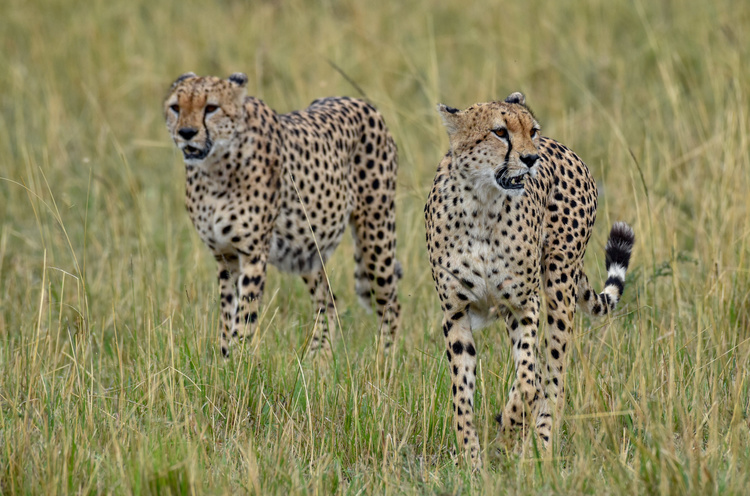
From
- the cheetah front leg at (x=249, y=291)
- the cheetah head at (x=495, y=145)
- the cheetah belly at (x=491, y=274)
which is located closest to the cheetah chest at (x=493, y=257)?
the cheetah belly at (x=491, y=274)

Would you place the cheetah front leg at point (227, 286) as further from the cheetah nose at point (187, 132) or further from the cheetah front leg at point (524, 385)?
the cheetah front leg at point (524, 385)

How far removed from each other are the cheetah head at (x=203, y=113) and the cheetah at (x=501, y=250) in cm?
98

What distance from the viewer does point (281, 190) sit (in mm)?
4355

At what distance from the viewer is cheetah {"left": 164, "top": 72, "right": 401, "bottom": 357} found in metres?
4.00

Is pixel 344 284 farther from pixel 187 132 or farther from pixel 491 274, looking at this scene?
pixel 491 274

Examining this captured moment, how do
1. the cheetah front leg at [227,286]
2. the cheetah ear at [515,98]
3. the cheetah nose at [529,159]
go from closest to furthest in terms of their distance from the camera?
the cheetah nose at [529,159], the cheetah ear at [515,98], the cheetah front leg at [227,286]

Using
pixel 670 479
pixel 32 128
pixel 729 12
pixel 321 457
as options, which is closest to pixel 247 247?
pixel 321 457

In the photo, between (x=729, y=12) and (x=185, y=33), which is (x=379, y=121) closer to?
(x=729, y=12)

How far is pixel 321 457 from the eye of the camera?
298cm

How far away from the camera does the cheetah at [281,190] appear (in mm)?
4004

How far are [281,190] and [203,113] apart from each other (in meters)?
0.55

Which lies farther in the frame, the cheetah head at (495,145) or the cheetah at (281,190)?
the cheetah at (281,190)

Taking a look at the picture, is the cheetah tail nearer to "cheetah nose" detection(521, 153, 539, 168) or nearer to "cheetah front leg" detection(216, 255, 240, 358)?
"cheetah nose" detection(521, 153, 539, 168)

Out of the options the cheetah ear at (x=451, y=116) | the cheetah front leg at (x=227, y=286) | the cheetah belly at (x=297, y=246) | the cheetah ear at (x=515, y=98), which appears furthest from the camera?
the cheetah belly at (x=297, y=246)
